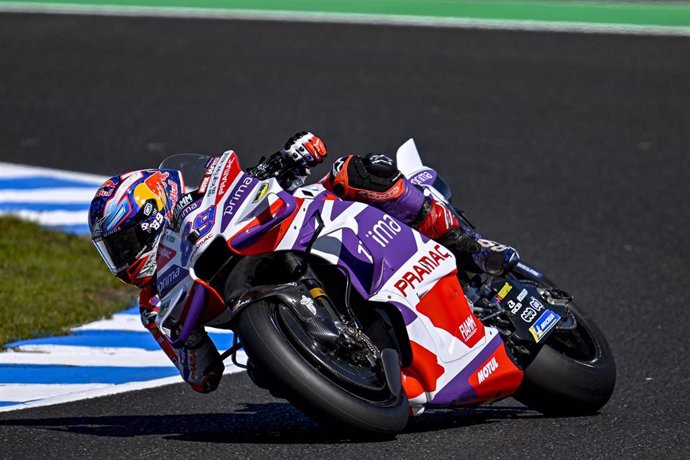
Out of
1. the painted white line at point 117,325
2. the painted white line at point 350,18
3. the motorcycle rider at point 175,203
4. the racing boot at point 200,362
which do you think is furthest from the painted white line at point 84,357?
the painted white line at point 350,18

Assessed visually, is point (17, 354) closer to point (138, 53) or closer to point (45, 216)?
point (45, 216)

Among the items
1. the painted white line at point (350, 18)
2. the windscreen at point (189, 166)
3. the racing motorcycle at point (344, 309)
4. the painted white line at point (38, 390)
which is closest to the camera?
the racing motorcycle at point (344, 309)

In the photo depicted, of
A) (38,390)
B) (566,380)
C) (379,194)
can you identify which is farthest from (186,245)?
(38,390)

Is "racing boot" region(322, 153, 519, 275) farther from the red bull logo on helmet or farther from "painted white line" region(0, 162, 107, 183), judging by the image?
"painted white line" region(0, 162, 107, 183)

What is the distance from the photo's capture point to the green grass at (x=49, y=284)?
311 inches

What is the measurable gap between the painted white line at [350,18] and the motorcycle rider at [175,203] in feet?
34.8

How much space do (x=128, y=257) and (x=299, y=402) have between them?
3.35 ft

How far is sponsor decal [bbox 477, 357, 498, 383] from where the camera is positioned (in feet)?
17.9

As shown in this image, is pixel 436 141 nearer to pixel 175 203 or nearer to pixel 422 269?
pixel 422 269

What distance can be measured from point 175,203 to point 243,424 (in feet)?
3.50

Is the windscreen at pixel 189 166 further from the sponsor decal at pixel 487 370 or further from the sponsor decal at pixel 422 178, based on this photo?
the sponsor decal at pixel 487 370

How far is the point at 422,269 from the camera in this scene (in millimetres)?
5371

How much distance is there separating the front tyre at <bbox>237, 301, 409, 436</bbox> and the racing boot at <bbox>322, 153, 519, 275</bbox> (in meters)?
0.83

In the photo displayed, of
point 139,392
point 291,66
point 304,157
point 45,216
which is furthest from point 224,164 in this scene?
point 291,66
